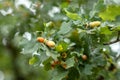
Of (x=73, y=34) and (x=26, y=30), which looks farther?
(x=26, y=30)

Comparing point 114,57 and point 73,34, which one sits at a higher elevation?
point 73,34

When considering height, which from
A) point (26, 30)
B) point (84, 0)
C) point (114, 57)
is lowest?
point (114, 57)

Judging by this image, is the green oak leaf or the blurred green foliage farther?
the blurred green foliage

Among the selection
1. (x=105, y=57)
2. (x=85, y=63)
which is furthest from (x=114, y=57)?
(x=85, y=63)

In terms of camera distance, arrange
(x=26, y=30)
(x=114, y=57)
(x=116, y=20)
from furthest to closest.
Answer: (x=26, y=30) < (x=114, y=57) < (x=116, y=20)

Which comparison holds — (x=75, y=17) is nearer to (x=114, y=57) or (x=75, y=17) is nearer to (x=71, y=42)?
(x=71, y=42)

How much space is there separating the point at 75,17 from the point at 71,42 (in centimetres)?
20

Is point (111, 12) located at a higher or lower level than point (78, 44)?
higher

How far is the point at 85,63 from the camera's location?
88.5 inches

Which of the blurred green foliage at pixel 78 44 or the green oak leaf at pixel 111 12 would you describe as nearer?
the green oak leaf at pixel 111 12

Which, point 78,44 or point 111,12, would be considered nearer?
point 111,12

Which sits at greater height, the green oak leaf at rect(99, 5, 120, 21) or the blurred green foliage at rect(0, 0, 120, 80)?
the green oak leaf at rect(99, 5, 120, 21)

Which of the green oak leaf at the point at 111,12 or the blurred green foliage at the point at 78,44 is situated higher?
the green oak leaf at the point at 111,12

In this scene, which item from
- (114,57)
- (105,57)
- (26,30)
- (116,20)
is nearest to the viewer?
(116,20)
